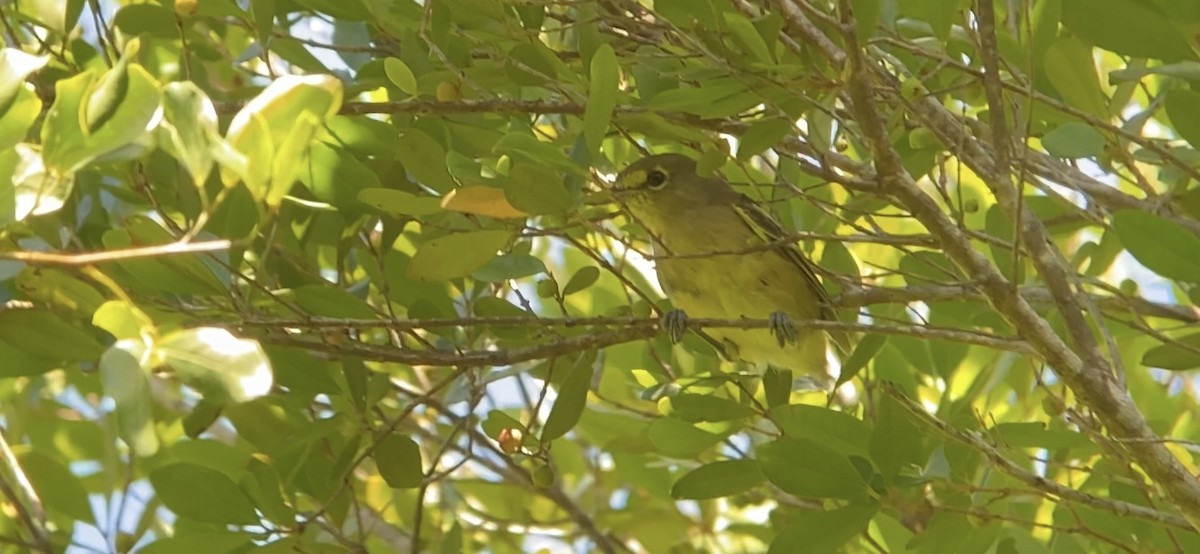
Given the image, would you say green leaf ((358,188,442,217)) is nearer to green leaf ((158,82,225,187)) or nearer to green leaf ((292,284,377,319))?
green leaf ((292,284,377,319))

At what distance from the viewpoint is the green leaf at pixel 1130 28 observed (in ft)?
7.65

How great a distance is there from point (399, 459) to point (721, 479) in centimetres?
62

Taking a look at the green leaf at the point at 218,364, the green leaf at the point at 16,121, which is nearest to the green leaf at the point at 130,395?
the green leaf at the point at 218,364

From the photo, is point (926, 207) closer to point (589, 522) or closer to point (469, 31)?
point (469, 31)

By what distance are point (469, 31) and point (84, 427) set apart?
78.0 inches

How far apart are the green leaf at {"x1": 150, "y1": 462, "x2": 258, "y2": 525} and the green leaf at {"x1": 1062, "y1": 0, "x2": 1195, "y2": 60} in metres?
1.73

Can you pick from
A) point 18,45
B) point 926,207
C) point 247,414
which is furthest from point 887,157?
point 18,45

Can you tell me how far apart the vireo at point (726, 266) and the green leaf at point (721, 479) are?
0.80 m

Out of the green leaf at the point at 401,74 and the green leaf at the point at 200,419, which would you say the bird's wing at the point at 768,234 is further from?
the green leaf at the point at 200,419

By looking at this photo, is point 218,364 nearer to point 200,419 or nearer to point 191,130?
point 191,130

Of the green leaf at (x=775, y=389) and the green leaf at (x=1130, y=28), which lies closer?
the green leaf at (x=1130, y=28)

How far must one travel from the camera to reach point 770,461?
8.18 ft

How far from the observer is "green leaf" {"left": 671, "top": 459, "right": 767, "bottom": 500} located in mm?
2791

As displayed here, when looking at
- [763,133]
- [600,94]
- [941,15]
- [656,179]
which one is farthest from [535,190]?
[656,179]
